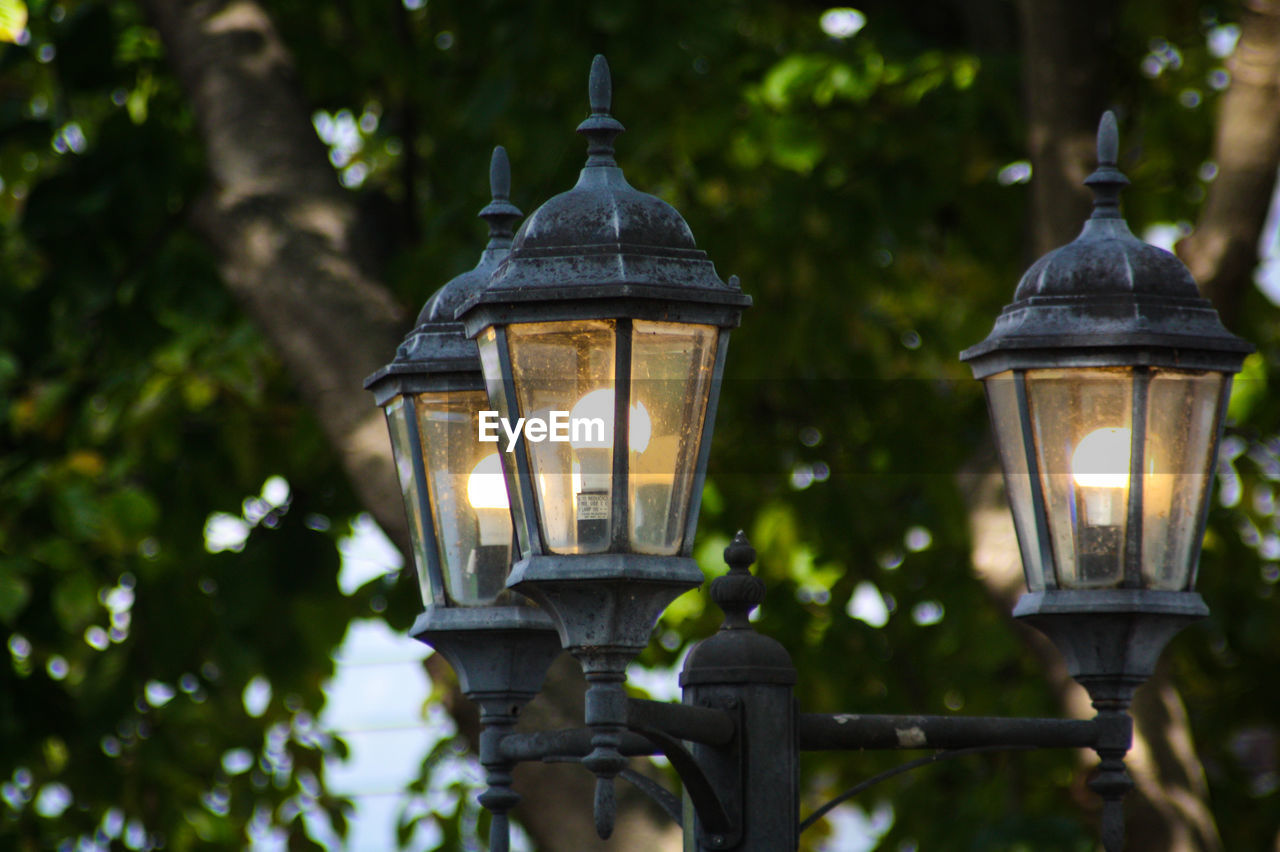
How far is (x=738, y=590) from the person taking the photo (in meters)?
2.67

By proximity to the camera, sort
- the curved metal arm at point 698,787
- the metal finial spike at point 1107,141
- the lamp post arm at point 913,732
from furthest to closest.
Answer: the metal finial spike at point 1107,141
the lamp post arm at point 913,732
the curved metal arm at point 698,787

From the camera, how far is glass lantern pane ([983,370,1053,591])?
2773 millimetres

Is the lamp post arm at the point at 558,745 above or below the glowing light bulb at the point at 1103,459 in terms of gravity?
below

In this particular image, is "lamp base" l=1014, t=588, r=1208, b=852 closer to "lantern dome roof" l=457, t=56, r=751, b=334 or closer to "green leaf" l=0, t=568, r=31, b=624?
"lantern dome roof" l=457, t=56, r=751, b=334

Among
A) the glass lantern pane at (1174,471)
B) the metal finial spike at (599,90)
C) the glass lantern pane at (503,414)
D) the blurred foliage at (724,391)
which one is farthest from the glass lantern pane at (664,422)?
the blurred foliage at (724,391)

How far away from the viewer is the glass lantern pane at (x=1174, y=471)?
271 centimetres

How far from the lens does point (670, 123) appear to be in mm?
5688

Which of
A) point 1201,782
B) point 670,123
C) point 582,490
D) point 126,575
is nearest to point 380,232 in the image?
point 670,123

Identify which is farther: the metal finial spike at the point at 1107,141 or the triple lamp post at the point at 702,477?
the metal finial spike at the point at 1107,141

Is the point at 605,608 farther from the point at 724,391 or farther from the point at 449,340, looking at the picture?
the point at 724,391

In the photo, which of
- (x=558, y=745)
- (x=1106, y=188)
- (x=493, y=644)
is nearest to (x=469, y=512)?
(x=493, y=644)

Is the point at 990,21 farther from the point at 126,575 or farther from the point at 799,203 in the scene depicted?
the point at 126,575

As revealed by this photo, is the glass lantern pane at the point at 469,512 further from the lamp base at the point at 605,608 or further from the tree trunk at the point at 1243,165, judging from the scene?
the tree trunk at the point at 1243,165

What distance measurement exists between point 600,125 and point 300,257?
7.90ft
